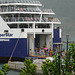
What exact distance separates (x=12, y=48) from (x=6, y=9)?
15.4ft

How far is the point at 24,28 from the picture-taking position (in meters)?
41.3

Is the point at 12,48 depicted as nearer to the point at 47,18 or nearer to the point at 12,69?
the point at 12,69

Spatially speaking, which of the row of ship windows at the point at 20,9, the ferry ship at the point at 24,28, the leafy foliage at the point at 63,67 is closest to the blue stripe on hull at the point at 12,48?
the ferry ship at the point at 24,28

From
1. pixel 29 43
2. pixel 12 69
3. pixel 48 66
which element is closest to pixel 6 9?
pixel 29 43

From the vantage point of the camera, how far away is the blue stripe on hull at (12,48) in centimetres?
4050

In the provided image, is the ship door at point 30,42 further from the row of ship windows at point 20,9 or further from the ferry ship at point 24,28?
the row of ship windows at point 20,9

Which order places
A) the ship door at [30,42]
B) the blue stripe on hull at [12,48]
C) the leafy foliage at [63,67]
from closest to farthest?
the leafy foliage at [63,67]
the blue stripe on hull at [12,48]
the ship door at [30,42]

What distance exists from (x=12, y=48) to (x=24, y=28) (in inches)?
98.4

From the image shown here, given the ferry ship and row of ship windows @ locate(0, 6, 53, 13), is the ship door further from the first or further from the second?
row of ship windows @ locate(0, 6, 53, 13)

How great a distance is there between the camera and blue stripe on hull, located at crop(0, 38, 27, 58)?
133 feet

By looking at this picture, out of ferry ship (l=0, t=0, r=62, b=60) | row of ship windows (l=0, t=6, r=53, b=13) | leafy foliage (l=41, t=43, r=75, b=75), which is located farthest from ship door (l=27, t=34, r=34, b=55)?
leafy foliage (l=41, t=43, r=75, b=75)

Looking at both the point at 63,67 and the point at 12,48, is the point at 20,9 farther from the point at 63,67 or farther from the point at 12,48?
the point at 63,67

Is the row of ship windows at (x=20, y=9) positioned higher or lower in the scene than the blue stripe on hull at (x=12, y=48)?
higher

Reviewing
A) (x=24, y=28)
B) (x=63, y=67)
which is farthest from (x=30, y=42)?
(x=63, y=67)
